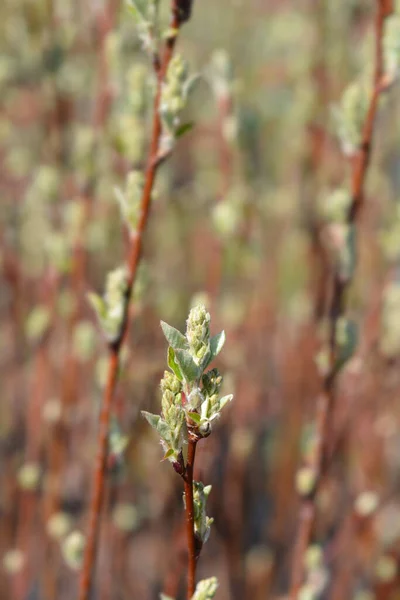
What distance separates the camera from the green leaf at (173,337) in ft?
1.55

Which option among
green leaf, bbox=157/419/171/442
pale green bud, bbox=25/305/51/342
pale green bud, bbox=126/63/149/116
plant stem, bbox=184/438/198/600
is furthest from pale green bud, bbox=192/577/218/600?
pale green bud, bbox=25/305/51/342

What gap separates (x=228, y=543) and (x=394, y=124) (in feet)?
4.09

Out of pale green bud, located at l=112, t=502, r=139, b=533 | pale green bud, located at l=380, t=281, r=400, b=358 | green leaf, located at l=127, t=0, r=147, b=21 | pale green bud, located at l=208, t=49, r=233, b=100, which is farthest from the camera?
pale green bud, located at l=112, t=502, r=139, b=533

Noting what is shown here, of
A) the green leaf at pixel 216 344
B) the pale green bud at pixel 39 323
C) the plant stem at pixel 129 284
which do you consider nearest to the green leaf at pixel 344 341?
the plant stem at pixel 129 284

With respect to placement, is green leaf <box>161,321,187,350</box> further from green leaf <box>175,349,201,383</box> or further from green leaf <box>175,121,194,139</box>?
green leaf <box>175,121,194,139</box>

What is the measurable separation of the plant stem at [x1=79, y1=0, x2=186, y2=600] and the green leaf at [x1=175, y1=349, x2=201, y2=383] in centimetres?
26

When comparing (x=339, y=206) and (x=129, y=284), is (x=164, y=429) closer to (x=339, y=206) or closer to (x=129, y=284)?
(x=129, y=284)

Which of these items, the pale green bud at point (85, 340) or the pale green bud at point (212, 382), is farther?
the pale green bud at point (85, 340)

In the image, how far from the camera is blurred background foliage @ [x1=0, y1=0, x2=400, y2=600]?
1311 mm

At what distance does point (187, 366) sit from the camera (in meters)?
0.47

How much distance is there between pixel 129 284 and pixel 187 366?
0.27 meters

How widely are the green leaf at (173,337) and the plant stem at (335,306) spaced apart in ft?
1.36

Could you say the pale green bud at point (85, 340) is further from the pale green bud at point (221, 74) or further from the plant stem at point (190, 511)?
the plant stem at point (190, 511)

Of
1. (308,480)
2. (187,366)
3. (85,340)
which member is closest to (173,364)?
(187,366)
